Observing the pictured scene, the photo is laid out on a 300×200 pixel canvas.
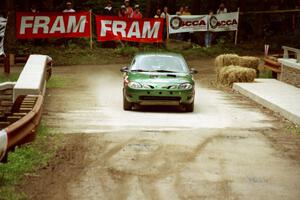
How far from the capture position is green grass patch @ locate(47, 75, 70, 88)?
21.7m

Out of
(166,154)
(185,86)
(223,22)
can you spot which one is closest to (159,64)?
(185,86)

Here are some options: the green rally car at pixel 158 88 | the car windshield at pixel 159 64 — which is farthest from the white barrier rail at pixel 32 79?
the car windshield at pixel 159 64

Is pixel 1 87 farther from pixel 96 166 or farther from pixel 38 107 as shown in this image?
pixel 96 166

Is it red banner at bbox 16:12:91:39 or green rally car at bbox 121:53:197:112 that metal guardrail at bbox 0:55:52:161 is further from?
red banner at bbox 16:12:91:39

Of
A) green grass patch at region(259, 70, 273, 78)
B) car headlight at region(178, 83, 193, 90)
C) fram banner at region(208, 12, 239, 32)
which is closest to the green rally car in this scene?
car headlight at region(178, 83, 193, 90)

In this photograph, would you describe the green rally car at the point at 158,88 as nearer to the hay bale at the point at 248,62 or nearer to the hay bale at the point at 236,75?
the hay bale at the point at 236,75

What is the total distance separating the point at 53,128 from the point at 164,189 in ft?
17.0

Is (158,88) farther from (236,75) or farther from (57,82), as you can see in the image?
(57,82)

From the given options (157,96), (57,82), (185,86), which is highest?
(185,86)

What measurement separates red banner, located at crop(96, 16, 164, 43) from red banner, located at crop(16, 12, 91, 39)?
70cm

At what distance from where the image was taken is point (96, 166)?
32.6 ft

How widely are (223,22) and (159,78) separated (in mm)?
17241

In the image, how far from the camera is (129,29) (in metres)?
30.6

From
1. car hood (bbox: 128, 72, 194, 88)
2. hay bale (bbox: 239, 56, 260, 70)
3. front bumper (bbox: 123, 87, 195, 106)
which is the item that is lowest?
hay bale (bbox: 239, 56, 260, 70)
